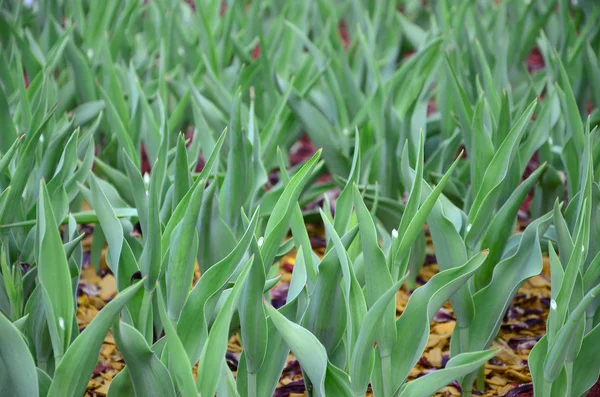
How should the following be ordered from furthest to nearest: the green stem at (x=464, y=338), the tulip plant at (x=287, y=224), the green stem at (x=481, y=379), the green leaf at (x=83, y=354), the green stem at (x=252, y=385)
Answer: the green stem at (x=481, y=379)
the green stem at (x=464, y=338)
the green stem at (x=252, y=385)
the tulip plant at (x=287, y=224)
the green leaf at (x=83, y=354)

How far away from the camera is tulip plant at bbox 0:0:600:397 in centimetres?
119

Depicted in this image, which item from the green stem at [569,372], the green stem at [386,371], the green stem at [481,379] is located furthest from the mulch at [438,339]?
the green stem at [386,371]

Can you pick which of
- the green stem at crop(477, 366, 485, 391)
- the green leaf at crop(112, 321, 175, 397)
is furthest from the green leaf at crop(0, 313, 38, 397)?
the green stem at crop(477, 366, 485, 391)

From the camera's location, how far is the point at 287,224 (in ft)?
4.35

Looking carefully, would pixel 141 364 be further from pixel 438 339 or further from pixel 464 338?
pixel 438 339

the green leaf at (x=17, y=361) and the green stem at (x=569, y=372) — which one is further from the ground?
the green leaf at (x=17, y=361)

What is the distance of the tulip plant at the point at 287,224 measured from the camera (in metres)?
1.19

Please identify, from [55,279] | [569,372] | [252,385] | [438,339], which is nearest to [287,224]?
[252,385]

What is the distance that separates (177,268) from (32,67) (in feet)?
3.55

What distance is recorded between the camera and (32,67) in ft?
7.02

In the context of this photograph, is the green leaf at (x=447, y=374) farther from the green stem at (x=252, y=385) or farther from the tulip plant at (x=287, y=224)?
the green stem at (x=252, y=385)

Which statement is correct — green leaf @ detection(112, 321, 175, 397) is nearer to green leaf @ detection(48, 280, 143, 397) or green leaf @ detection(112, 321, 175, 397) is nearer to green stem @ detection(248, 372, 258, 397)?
green leaf @ detection(48, 280, 143, 397)

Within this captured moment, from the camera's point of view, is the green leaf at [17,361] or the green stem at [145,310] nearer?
the green leaf at [17,361]

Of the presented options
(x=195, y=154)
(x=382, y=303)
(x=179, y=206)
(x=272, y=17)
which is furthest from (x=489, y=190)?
(x=272, y=17)
